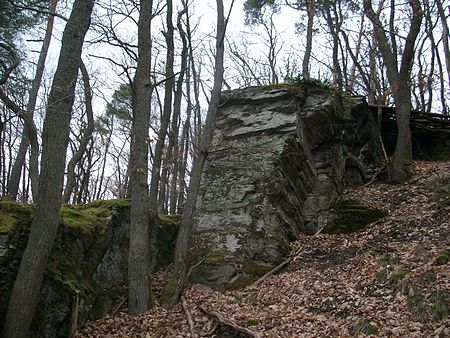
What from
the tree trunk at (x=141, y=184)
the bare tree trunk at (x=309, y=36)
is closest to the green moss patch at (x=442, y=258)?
the tree trunk at (x=141, y=184)

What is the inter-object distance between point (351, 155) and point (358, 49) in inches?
375

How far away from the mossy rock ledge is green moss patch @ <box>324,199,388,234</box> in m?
4.40

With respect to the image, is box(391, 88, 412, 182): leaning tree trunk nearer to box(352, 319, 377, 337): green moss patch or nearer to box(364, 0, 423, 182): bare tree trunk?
box(364, 0, 423, 182): bare tree trunk

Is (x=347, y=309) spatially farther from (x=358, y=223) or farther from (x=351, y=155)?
(x=351, y=155)

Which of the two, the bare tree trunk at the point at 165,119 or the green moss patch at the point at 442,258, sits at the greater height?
the bare tree trunk at the point at 165,119

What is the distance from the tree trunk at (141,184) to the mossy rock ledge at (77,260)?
1.58 ft

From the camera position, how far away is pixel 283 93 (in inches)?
452

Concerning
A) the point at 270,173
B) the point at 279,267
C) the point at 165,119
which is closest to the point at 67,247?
the point at 279,267

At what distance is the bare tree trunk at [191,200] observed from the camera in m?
7.49

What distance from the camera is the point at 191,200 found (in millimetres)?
8438

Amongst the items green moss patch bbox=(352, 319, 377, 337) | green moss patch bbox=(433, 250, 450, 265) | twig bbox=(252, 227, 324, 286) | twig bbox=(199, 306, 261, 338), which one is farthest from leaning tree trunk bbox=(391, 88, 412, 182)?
twig bbox=(199, 306, 261, 338)

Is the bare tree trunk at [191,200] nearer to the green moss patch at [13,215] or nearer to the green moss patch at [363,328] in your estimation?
the green moss patch at [13,215]

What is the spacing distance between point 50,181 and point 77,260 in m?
1.53

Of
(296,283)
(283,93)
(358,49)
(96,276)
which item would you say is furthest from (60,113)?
(358,49)
